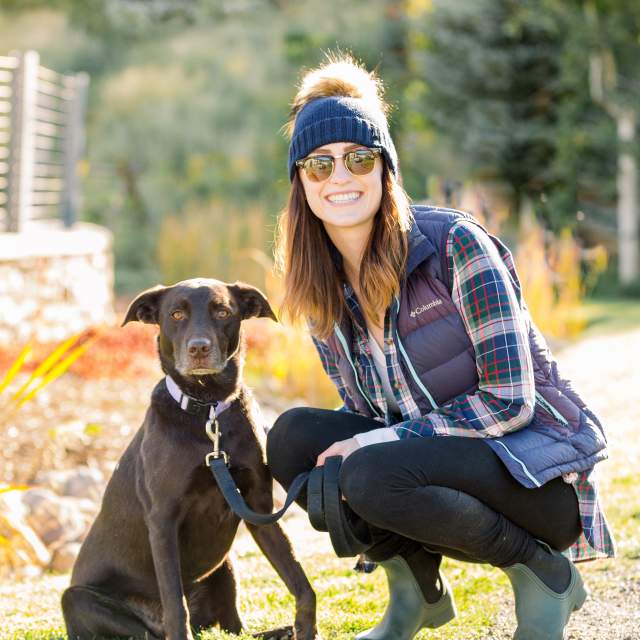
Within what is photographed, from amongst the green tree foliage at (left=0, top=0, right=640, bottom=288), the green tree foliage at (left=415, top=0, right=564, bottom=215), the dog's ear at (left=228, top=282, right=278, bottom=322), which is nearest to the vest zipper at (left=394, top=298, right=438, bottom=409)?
the dog's ear at (left=228, top=282, right=278, bottom=322)

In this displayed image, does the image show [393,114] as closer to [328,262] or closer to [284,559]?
[328,262]

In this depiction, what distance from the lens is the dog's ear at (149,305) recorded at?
3302 mm

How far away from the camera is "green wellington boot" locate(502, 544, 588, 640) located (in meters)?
2.88

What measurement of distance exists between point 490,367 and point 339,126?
0.84 m

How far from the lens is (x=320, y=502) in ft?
9.71

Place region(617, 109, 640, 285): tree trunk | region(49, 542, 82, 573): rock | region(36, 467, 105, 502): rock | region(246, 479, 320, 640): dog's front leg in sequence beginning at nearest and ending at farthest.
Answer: region(246, 479, 320, 640): dog's front leg
region(49, 542, 82, 573): rock
region(36, 467, 105, 502): rock
region(617, 109, 640, 285): tree trunk

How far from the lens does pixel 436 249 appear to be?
3016 millimetres

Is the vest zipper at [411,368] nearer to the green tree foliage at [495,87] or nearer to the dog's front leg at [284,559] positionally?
the dog's front leg at [284,559]

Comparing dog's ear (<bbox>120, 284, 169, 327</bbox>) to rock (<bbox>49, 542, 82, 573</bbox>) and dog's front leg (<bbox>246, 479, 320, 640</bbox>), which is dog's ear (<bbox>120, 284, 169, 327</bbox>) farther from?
rock (<bbox>49, 542, 82, 573</bbox>)

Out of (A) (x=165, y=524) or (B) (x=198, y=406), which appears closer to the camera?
(A) (x=165, y=524)

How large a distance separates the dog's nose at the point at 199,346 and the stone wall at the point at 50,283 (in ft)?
16.2

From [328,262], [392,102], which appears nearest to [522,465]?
[328,262]

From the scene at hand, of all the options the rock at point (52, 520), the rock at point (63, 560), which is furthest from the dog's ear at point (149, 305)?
the rock at point (52, 520)

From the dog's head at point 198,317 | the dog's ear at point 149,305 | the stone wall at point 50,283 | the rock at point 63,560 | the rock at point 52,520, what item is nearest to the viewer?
the dog's head at point 198,317
